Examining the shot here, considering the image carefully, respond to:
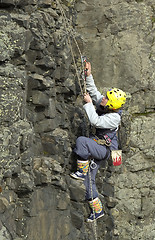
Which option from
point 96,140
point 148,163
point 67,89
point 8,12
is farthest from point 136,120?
point 8,12

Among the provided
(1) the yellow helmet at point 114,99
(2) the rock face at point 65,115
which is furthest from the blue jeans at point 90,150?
(1) the yellow helmet at point 114,99

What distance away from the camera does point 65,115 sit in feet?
19.7

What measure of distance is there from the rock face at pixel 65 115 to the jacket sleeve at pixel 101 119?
1.80 feet

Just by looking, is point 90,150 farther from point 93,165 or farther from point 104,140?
point 93,165

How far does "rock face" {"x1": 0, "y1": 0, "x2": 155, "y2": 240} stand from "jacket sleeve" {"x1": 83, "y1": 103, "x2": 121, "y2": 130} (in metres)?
0.55

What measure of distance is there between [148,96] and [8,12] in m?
3.94

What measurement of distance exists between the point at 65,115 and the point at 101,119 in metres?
0.71

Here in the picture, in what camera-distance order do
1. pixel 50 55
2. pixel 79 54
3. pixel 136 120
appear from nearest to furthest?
pixel 50 55 → pixel 79 54 → pixel 136 120

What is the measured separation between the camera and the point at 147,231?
25.0ft

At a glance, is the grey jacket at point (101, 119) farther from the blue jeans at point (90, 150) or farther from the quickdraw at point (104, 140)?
the blue jeans at point (90, 150)

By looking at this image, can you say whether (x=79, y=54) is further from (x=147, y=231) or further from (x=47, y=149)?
(x=147, y=231)

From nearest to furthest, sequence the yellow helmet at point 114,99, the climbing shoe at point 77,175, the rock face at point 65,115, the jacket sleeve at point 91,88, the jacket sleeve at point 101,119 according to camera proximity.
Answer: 1. the rock face at point 65,115
2. the jacket sleeve at point 101,119
3. the yellow helmet at point 114,99
4. the climbing shoe at point 77,175
5. the jacket sleeve at point 91,88

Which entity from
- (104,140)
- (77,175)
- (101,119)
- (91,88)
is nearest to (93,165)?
(77,175)

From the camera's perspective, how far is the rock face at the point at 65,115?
15.2ft
